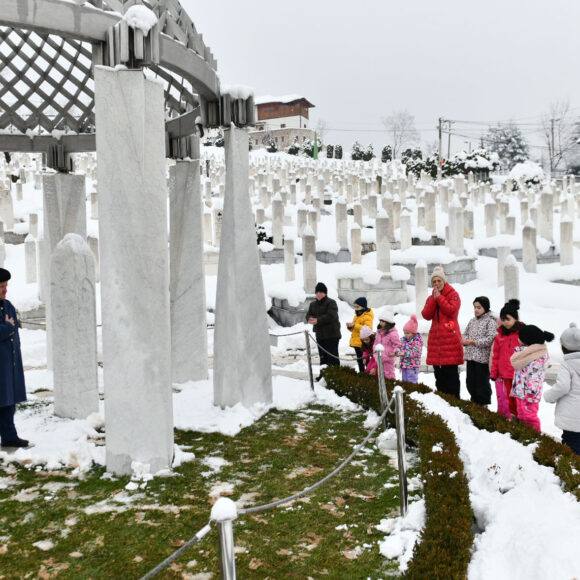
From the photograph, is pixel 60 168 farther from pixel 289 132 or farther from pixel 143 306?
pixel 289 132

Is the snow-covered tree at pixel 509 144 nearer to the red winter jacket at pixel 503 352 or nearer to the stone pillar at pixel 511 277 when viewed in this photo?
the stone pillar at pixel 511 277

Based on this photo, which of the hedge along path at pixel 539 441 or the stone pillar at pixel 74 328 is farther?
the stone pillar at pixel 74 328

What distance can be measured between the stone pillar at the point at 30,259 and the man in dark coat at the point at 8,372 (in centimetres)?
1272

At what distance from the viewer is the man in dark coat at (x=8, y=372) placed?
5.89 metres

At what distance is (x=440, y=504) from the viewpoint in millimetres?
4152

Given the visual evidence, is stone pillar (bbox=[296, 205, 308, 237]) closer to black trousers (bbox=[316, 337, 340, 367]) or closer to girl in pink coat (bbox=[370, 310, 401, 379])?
black trousers (bbox=[316, 337, 340, 367])

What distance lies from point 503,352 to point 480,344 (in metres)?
0.52

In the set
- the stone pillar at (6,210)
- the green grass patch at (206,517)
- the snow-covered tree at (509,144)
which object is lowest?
the green grass patch at (206,517)

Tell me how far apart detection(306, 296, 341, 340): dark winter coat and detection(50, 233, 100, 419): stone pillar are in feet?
11.4

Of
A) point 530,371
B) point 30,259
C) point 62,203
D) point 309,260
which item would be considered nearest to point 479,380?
point 530,371

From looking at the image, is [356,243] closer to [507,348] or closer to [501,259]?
[501,259]

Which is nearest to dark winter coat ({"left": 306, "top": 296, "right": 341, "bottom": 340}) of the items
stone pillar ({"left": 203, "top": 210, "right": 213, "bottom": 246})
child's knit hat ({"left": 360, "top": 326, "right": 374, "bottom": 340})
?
child's knit hat ({"left": 360, "top": 326, "right": 374, "bottom": 340})

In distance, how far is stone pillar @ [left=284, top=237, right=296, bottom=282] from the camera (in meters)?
16.7

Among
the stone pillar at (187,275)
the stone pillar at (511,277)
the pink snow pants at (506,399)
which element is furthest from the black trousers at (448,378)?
the stone pillar at (511,277)
